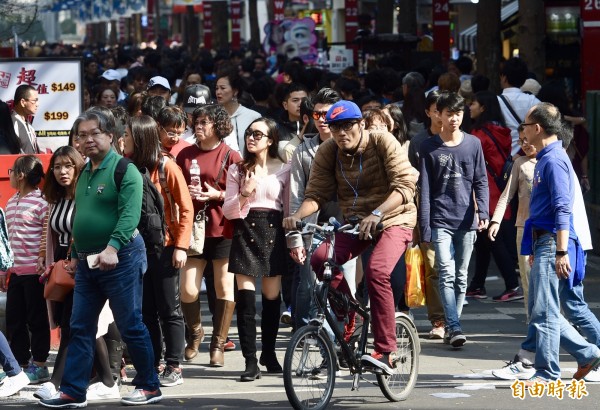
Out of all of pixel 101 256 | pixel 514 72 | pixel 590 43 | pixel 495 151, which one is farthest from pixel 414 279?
pixel 590 43

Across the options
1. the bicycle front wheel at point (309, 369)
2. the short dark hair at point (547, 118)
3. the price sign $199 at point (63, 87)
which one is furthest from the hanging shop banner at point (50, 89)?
the bicycle front wheel at point (309, 369)

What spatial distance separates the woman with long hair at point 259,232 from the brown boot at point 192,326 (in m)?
0.54

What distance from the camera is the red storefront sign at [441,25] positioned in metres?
34.2

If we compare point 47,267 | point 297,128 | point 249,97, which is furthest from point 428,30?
point 47,267

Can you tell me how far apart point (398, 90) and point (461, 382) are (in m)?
6.36

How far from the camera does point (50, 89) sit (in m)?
14.2

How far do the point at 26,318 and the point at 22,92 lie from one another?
151 inches

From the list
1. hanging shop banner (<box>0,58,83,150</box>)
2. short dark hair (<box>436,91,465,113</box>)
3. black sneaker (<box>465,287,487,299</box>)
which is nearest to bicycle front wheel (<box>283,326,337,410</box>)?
short dark hair (<box>436,91,465,113</box>)

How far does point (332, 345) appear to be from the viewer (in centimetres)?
789

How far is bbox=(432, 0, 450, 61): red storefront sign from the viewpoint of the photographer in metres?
34.2

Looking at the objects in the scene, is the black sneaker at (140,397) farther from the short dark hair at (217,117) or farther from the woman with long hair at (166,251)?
the short dark hair at (217,117)

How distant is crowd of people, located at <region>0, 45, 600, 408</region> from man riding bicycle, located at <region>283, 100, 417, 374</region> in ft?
0.04

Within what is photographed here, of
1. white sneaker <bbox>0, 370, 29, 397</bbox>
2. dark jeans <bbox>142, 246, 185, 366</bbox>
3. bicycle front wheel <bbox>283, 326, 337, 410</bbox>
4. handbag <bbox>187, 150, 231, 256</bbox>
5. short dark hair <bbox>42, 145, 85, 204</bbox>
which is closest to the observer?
bicycle front wheel <bbox>283, 326, 337, 410</bbox>

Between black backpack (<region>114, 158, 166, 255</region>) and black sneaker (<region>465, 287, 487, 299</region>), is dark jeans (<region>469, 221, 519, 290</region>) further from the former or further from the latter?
black backpack (<region>114, 158, 166, 255</region>)
